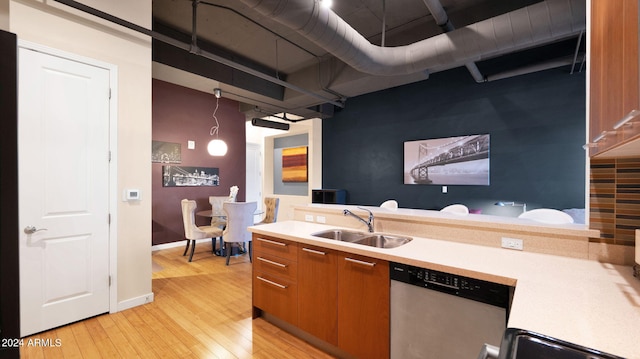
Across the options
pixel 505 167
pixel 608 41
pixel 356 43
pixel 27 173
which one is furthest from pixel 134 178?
pixel 505 167

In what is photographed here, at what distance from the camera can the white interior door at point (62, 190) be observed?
218 centimetres

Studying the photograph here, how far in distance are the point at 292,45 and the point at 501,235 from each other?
390cm

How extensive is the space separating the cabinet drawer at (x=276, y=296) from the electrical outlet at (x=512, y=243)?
154 centimetres

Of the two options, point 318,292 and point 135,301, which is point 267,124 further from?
point 318,292

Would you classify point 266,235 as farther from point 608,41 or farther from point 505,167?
point 505,167

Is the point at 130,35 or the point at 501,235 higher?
the point at 130,35

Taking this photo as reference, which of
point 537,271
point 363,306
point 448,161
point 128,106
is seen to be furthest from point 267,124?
point 537,271

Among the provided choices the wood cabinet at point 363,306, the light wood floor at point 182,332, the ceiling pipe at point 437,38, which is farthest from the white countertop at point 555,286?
the ceiling pipe at point 437,38

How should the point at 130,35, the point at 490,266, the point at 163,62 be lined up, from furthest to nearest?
the point at 163,62
the point at 130,35
the point at 490,266

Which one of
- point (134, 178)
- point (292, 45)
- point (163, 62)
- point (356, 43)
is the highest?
point (292, 45)

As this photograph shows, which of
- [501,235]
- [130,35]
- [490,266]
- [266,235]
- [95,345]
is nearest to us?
Result: [490,266]

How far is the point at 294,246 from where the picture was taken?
7.15 ft

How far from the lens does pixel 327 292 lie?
197 cm

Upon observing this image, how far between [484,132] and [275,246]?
12.9 feet
